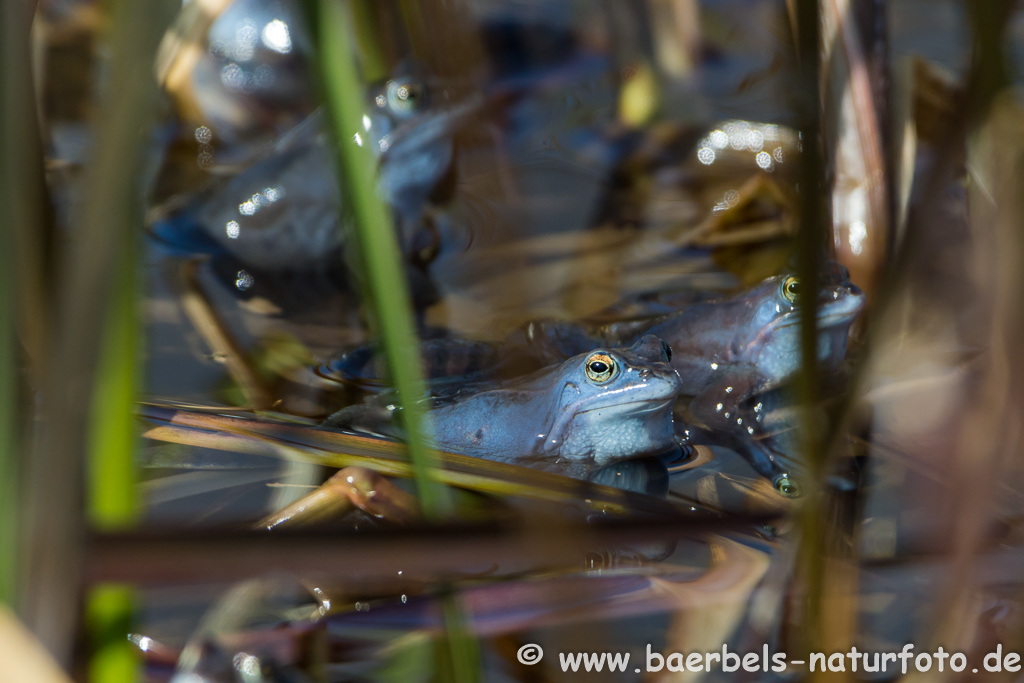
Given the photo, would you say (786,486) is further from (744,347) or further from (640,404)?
(744,347)

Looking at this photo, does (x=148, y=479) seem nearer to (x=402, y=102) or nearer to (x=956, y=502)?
(x=956, y=502)

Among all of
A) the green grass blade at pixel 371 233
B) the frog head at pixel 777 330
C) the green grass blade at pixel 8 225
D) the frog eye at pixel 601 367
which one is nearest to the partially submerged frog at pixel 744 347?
the frog head at pixel 777 330

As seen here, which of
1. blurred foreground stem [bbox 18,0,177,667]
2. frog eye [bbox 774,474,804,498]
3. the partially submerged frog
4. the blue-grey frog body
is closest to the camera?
blurred foreground stem [bbox 18,0,177,667]

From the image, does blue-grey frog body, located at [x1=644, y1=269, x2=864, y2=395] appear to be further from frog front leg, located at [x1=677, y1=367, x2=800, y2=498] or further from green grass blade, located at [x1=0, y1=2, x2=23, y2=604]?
green grass blade, located at [x1=0, y1=2, x2=23, y2=604]

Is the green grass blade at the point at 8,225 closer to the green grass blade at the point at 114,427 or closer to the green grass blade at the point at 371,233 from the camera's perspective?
the green grass blade at the point at 114,427

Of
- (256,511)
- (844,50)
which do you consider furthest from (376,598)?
(844,50)

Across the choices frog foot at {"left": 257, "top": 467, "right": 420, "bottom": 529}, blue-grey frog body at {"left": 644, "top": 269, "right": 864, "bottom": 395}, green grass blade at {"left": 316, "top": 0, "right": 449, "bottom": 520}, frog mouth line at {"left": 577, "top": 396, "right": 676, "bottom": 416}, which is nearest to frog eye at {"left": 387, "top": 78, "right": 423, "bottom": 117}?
blue-grey frog body at {"left": 644, "top": 269, "right": 864, "bottom": 395}

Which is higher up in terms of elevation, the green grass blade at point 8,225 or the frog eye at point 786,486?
the frog eye at point 786,486

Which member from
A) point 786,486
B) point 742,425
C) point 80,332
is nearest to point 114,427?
point 80,332
